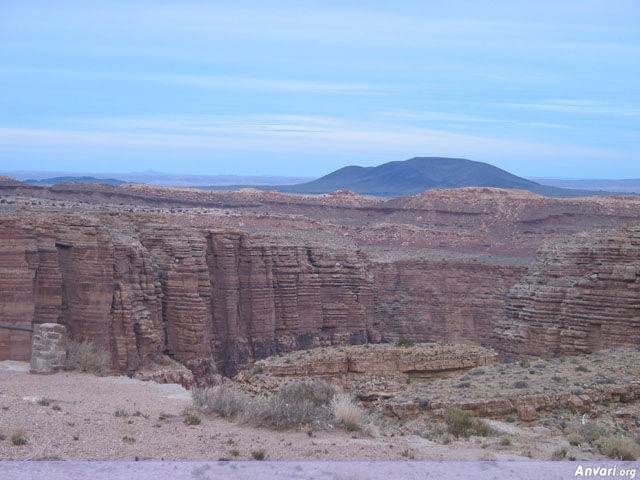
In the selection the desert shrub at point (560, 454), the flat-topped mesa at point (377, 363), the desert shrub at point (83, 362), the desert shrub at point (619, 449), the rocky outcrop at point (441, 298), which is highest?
the desert shrub at point (619, 449)

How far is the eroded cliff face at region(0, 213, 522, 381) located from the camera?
32.3 metres

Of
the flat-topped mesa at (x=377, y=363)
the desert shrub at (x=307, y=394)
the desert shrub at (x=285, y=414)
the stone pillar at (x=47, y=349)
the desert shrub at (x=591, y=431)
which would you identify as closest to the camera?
the desert shrub at (x=285, y=414)

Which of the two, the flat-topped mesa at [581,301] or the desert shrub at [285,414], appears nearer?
the desert shrub at [285,414]

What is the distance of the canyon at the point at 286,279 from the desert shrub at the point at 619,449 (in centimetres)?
1353

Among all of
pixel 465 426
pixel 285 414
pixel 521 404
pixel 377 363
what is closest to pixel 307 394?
pixel 285 414

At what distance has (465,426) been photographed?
55.0ft

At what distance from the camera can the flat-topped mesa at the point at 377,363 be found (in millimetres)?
25922

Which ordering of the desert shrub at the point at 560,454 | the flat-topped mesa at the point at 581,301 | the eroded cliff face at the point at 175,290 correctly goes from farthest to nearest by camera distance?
the eroded cliff face at the point at 175,290, the flat-topped mesa at the point at 581,301, the desert shrub at the point at 560,454

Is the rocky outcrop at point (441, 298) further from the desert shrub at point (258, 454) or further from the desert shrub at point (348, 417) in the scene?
the desert shrub at point (258, 454)

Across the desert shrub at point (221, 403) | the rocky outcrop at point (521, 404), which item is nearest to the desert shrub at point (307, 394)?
the desert shrub at point (221, 403)

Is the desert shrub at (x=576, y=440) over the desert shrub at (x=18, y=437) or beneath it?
beneath

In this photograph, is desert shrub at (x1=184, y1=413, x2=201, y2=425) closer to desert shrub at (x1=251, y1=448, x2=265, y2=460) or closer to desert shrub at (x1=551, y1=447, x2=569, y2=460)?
desert shrub at (x1=251, y1=448, x2=265, y2=460)

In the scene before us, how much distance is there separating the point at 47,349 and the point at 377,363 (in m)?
9.21

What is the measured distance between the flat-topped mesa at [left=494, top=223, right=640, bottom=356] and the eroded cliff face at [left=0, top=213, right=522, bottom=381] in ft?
42.4
